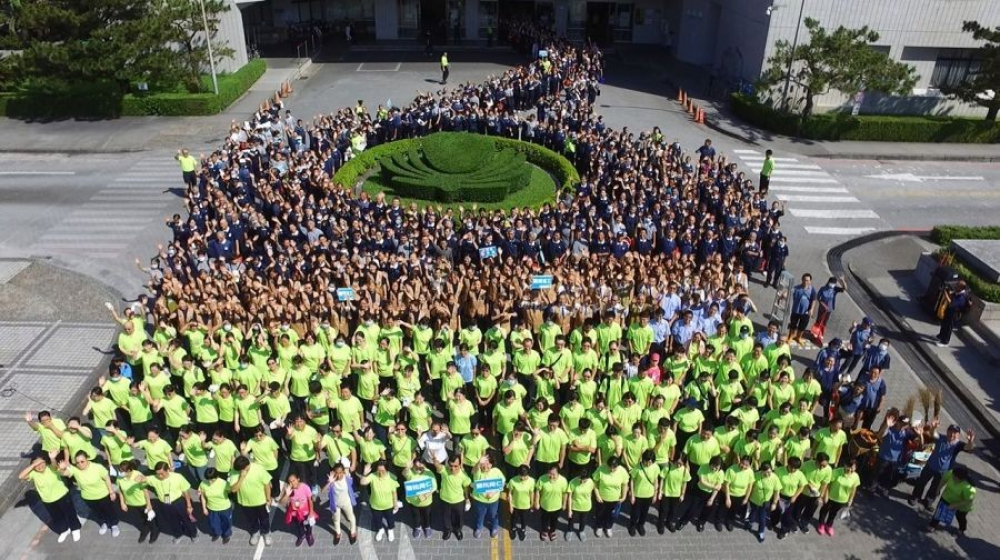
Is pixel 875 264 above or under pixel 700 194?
under

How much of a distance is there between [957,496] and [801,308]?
19.3 feet

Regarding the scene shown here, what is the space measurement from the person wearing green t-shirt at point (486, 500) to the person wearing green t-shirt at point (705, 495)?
2.97 m

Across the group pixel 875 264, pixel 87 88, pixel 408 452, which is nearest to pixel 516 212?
pixel 408 452

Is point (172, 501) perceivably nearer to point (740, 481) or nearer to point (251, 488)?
point (251, 488)

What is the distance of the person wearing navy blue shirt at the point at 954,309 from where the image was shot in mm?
16094

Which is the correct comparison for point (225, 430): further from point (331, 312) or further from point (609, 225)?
point (609, 225)

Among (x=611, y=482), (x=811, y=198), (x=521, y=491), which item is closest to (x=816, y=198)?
(x=811, y=198)

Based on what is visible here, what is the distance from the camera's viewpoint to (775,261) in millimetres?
18359

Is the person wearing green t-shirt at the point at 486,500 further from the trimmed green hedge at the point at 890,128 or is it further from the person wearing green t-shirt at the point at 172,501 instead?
the trimmed green hedge at the point at 890,128

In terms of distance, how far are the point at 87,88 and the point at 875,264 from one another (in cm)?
3243

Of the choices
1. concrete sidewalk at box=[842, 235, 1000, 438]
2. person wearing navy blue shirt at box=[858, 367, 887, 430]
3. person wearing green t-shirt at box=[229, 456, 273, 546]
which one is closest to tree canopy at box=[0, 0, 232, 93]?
person wearing green t-shirt at box=[229, 456, 273, 546]

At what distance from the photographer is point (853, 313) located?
58.7 ft

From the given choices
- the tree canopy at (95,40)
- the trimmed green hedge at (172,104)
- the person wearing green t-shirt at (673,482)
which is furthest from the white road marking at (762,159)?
the tree canopy at (95,40)

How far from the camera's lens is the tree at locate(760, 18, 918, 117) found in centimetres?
2847
